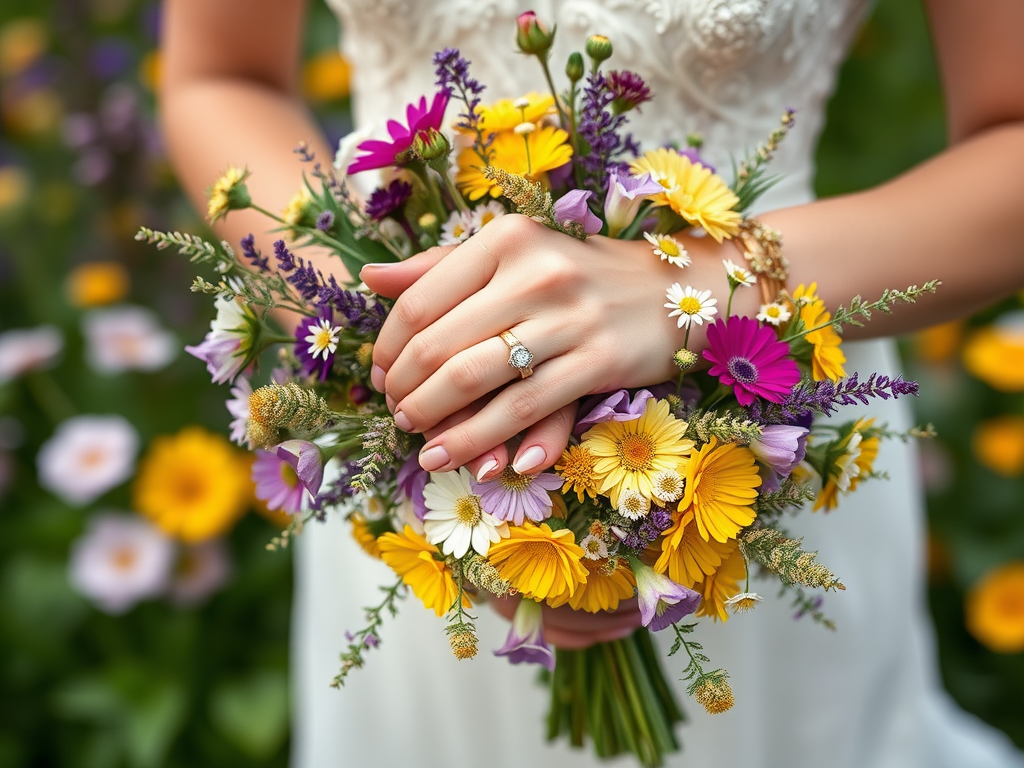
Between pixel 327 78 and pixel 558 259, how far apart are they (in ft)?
5.44

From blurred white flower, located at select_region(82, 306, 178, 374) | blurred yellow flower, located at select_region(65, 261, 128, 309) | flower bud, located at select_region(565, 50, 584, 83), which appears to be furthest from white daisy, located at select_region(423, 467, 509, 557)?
blurred yellow flower, located at select_region(65, 261, 128, 309)

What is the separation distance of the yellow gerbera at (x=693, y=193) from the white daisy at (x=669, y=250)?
21 mm

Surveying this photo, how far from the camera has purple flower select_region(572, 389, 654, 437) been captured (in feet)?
1.98

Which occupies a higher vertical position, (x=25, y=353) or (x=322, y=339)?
(x=25, y=353)

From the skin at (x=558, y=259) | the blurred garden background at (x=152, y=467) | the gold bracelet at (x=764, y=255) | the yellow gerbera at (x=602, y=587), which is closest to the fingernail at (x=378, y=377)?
the skin at (x=558, y=259)

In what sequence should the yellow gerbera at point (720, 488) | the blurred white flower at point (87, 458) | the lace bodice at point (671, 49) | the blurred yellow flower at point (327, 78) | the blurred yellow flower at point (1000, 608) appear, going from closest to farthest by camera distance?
the yellow gerbera at point (720, 488), the lace bodice at point (671, 49), the blurred white flower at point (87, 458), the blurred yellow flower at point (1000, 608), the blurred yellow flower at point (327, 78)

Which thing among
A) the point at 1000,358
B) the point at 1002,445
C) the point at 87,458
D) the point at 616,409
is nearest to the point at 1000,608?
the point at 1002,445

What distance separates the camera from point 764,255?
0.71m

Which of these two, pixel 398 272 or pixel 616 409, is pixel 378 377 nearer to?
pixel 398 272

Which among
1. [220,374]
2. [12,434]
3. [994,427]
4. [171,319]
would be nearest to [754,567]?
[220,374]

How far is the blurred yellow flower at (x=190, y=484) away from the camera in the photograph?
1573 millimetres

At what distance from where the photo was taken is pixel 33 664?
5.32 feet

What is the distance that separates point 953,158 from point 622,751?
2.20 feet

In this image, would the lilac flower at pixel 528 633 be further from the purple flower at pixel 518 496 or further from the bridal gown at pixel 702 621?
the bridal gown at pixel 702 621
